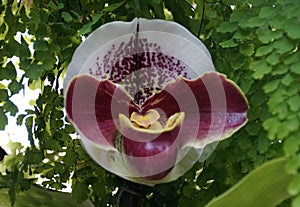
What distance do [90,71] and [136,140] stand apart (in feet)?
0.25

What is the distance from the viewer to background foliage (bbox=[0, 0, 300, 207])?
512 mm

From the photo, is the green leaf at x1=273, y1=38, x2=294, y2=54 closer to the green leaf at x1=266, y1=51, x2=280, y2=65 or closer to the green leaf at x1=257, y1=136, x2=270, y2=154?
the green leaf at x1=266, y1=51, x2=280, y2=65

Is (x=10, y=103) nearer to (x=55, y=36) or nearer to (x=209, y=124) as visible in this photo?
(x=55, y=36)

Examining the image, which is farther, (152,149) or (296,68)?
(152,149)

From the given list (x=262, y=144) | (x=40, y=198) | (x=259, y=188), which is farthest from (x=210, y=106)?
(x=40, y=198)

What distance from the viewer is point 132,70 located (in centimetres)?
60

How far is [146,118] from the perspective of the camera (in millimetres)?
571

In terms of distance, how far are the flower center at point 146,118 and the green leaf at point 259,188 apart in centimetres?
17

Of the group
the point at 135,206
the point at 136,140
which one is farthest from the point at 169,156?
the point at 135,206

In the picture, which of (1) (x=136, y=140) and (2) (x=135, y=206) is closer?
(1) (x=136, y=140)

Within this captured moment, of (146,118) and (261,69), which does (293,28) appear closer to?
(261,69)

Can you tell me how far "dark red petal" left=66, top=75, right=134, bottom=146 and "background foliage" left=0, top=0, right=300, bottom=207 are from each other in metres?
0.06

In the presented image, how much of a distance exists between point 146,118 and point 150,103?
0.07 ft

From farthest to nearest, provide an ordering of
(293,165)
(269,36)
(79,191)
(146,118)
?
(79,191) < (146,118) < (269,36) < (293,165)
